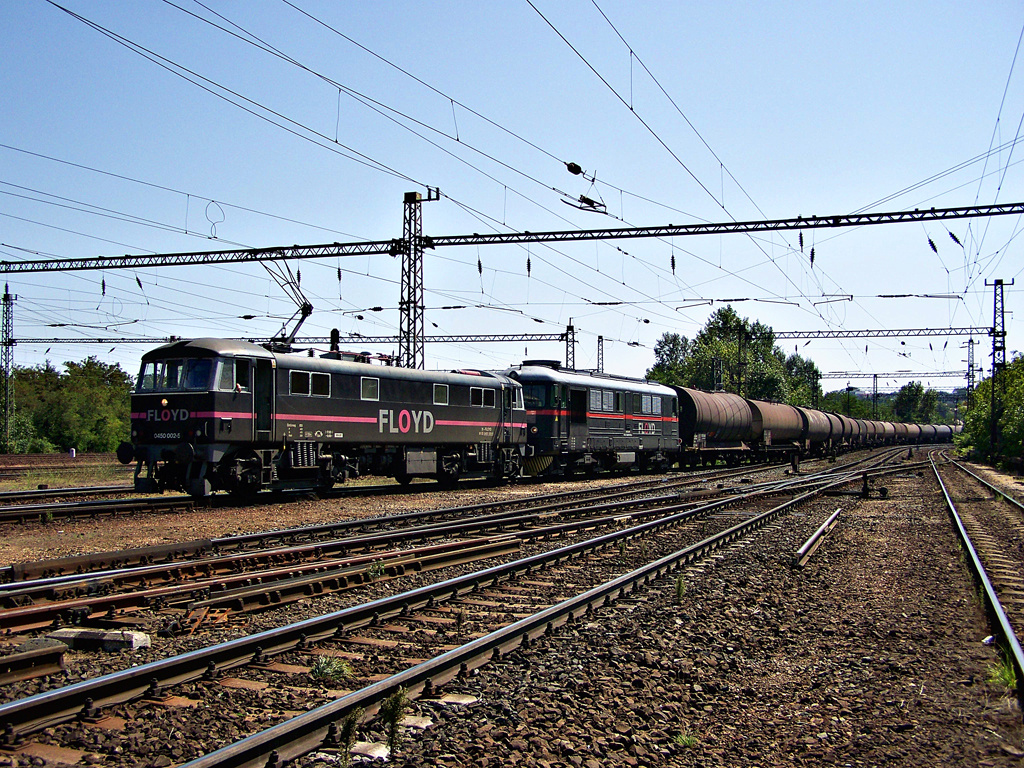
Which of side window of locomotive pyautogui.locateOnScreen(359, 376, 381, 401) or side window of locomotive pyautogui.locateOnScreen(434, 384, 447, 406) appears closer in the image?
side window of locomotive pyautogui.locateOnScreen(359, 376, 381, 401)

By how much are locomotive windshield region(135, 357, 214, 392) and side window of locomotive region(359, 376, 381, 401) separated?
423 centimetres

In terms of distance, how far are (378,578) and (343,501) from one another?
10210mm

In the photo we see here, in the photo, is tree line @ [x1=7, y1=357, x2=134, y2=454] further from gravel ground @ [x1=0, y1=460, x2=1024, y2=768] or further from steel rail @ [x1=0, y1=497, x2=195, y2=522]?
gravel ground @ [x1=0, y1=460, x2=1024, y2=768]

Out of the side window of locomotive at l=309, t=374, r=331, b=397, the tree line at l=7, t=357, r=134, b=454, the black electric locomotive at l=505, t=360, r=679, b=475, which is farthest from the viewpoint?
the tree line at l=7, t=357, r=134, b=454

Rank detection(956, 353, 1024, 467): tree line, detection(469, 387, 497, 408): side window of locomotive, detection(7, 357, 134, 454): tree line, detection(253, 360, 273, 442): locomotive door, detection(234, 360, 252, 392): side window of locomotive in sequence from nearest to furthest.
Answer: detection(234, 360, 252, 392): side window of locomotive < detection(253, 360, 273, 442): locomotive door < detection(469, 387, 497, 408): side window of locomotive < detection(956, 353, 1024, 467): tree line < detection(7, 357, 134, 454): tree line

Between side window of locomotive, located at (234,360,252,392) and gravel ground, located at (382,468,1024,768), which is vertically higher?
side window of locomotive, located at (234,360,252,392)

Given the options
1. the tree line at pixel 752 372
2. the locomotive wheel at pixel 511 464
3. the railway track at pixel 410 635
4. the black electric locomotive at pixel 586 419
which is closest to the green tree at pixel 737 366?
the tree line at pixel 752 372

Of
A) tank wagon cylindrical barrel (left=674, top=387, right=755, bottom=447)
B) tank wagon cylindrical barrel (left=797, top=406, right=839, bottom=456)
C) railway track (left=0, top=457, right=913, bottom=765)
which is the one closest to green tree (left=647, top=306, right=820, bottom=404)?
tank wagon cylindrical barrel (left=797, top=406, right=839, bottom=456)

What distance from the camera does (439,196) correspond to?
87.7 ft

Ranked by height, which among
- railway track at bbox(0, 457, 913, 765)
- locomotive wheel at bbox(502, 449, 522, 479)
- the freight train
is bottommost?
railway track at bbox(0, 457, 913, 765)

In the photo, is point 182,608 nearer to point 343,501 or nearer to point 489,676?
point 489,676

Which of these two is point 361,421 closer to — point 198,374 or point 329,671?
point 198,374

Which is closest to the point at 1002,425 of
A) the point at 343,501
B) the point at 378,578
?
the point at 343,501

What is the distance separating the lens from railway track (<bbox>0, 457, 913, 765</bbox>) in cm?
516
